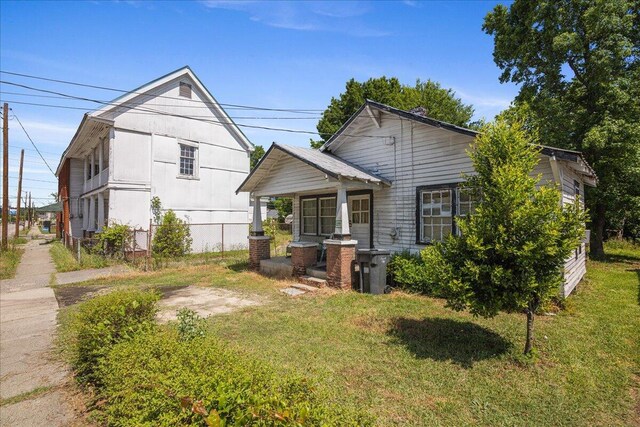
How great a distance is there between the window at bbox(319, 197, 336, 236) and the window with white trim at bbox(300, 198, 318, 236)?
0.30 metres

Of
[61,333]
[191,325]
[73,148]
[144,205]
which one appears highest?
[73,148]

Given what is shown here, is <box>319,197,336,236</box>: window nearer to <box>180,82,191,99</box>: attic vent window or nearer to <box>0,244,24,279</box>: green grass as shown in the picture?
<box>180,82,191,99</box>: attic vent window

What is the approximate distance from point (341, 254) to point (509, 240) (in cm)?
515

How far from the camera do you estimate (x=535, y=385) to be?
4.18m

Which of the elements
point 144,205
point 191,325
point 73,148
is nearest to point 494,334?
point 191,325

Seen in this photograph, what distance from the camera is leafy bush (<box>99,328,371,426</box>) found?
196 cm

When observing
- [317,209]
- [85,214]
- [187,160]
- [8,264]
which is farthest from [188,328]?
[85,214]

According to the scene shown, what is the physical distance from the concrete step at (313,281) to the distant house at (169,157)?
29.0 ft

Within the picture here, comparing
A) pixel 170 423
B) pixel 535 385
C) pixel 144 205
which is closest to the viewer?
pixel 170 423

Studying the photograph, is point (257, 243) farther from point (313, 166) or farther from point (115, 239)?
point (115, 239)

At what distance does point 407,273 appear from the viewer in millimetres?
9117

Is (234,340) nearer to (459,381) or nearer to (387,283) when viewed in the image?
(459,381)

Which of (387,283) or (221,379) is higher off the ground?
(221,379)

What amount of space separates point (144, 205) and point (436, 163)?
544 inches
